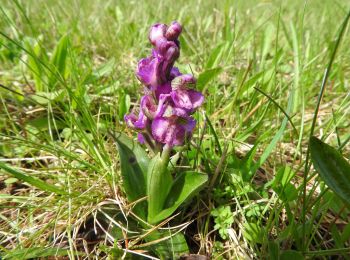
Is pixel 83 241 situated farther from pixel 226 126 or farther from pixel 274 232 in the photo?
pixel 226 126

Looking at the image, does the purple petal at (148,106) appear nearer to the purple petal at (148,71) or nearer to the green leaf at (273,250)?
the purple petal at (148,71)

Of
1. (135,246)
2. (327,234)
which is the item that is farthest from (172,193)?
(327,234)

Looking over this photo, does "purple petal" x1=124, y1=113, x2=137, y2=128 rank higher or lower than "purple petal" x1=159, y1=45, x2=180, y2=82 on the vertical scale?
lower

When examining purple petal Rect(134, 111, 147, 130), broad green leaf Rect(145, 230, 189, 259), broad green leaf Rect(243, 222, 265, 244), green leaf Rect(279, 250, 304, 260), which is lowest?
green leaf Rect(279, 250, 304, 260)

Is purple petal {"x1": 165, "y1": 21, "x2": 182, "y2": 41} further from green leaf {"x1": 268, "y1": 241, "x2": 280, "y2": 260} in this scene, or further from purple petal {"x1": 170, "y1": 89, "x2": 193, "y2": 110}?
green leaf {"x1": 268, "y1": 241, "x2": 280, "y2": 260}

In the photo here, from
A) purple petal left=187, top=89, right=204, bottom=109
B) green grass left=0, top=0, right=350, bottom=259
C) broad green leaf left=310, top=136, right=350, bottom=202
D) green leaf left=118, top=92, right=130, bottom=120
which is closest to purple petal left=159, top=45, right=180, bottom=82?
purple petal left=187, top=89, right=204, bottom=109

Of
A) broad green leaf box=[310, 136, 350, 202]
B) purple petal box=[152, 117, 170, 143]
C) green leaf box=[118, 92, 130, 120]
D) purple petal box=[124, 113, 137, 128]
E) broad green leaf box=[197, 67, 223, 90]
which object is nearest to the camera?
broad green leaf box=[310, 136, 350, 202]
